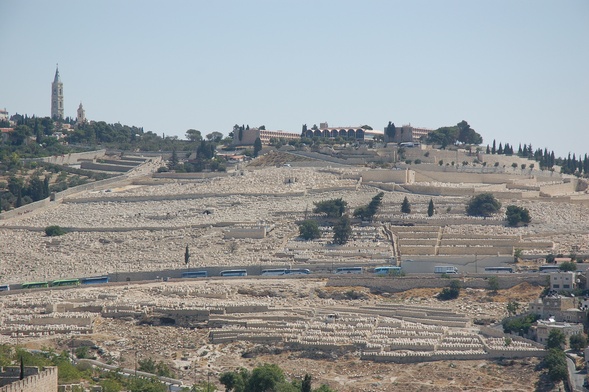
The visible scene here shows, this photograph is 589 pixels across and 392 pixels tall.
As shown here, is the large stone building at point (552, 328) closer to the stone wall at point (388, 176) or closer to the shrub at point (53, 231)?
the shrub at point (53, 231)

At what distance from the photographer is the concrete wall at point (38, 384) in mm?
29500

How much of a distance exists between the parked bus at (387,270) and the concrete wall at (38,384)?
27.2 metres

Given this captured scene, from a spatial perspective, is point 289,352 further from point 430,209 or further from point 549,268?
point 430,209

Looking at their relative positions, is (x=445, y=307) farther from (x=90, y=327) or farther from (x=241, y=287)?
(x=90, y=327)

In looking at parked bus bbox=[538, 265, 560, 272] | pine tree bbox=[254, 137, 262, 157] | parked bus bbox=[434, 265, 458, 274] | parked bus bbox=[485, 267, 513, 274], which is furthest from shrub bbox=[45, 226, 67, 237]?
pine tree bbox=[254, 137, 262, 157]

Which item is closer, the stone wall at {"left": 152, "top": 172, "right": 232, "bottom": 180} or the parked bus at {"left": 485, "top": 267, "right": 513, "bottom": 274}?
the parked bus at {"left": 485, "top": 267, "right": 513, "bottom": 274}

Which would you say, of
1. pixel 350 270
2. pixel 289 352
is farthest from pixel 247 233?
pixel 289 352

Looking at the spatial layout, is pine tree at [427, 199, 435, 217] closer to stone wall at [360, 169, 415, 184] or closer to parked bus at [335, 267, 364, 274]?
stone wall at [360, 169, 415, 184]

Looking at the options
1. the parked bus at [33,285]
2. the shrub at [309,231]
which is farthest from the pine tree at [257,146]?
the parked bus at [33,285]

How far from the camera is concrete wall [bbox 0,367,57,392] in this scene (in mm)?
29500

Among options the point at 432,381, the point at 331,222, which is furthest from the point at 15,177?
the point at 432,381

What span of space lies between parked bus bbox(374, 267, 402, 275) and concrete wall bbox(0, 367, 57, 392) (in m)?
27.2

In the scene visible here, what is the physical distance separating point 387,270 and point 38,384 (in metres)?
29.0

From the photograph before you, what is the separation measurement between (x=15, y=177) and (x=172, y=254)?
23667mm
